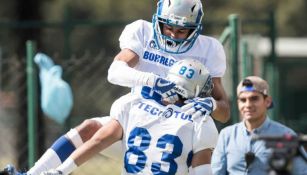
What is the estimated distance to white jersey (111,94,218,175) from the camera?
7281 millimetres

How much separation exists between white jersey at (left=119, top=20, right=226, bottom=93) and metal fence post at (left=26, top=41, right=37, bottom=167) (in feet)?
9.73

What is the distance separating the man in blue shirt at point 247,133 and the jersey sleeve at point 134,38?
1.19m

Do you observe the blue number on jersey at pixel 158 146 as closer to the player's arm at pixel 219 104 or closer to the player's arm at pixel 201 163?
the player's arm at pixel 201 163

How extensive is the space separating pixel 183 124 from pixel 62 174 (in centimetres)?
78

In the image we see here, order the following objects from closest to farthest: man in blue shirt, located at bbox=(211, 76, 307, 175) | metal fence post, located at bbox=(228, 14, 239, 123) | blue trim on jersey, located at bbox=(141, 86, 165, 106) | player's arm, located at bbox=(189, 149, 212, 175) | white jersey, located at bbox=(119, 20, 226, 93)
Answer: player's arm, located at bbox=(189, 149, 212, 175) < blue trim on jersey, located at bbox=(141, 86, 165, 106) < white jersey, located at bbox=(119, 20, 226, 93) < man in blue shirt, located at bbox=(211, 76, 307, 175) < metal fence post, located at bbox=(228, 14, 239, 123)

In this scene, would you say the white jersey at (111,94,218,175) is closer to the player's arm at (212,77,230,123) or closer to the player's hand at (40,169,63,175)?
the player's hand at (40,169,63,175)

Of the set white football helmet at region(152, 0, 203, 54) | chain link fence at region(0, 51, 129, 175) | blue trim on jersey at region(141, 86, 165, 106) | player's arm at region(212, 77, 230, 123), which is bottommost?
chain link fence at region(0, 51, 129, 175)

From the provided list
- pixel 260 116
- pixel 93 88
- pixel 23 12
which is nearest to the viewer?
pixel 260 116

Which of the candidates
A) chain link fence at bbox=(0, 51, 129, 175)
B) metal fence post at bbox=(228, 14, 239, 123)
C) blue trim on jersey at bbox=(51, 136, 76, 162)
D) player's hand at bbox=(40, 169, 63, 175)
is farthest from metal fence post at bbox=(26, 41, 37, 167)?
player's hand at bbox=(40, 169, 63, 175)

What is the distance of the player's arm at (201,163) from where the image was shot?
726cm

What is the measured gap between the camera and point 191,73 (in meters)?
7.34

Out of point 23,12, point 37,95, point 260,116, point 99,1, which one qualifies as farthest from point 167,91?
point 99,1

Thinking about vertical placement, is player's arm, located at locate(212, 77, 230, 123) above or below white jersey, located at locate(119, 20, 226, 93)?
below

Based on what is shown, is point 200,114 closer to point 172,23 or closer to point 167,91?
point 167,91
